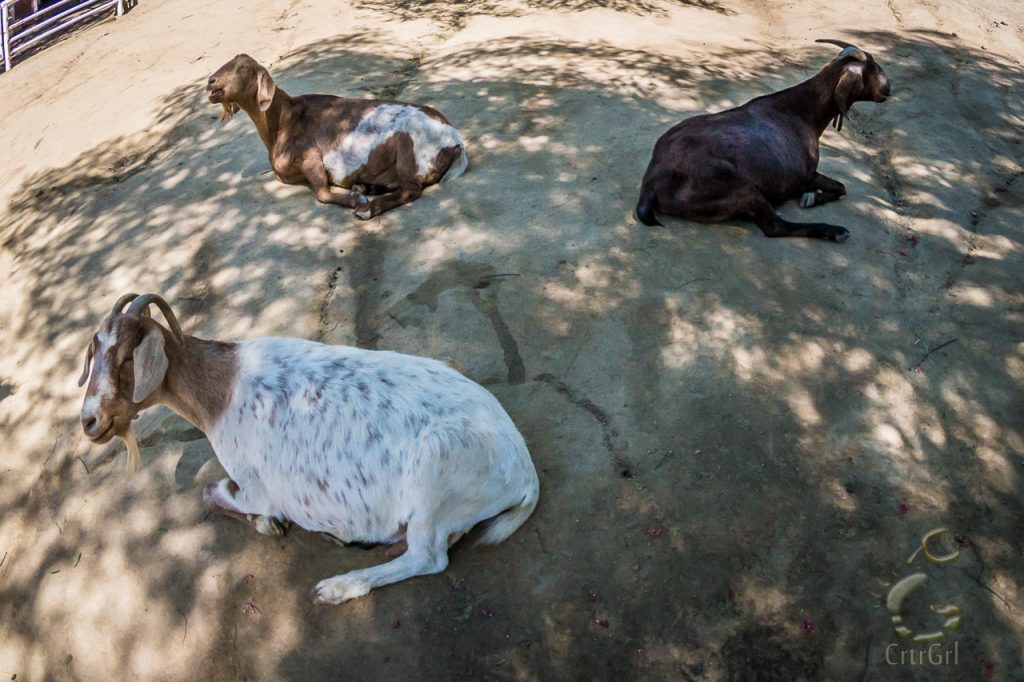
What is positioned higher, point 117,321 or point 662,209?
point 117,321

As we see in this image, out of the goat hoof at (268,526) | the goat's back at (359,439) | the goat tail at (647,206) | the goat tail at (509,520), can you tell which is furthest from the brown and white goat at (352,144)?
the goat tail at (509,520)

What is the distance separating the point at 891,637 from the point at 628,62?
5777mm

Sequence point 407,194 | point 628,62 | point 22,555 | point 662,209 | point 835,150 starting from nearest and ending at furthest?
point 22,555
point 662,209
point 407,194
point 835,150
point 628,62

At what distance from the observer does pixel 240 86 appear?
19.0 ft

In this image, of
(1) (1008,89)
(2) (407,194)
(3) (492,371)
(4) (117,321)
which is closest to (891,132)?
(1) (1008,89)

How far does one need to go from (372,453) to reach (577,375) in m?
1.32

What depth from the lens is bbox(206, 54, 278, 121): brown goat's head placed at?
5.73 metres

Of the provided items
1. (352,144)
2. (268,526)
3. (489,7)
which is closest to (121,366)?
(268,526)

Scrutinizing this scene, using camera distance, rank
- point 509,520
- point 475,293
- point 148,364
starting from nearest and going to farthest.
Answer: point 148,364
point 509,520
point 475,293

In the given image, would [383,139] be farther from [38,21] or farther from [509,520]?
[38,21]

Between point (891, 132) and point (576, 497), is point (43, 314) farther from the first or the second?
point (891, 132)

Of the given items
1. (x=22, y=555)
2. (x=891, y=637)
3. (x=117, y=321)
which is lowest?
(x=22, y=555)

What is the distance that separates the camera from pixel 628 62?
7.78 m

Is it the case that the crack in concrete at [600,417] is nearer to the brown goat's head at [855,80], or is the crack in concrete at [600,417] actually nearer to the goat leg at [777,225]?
the goat leg at [777,225]
